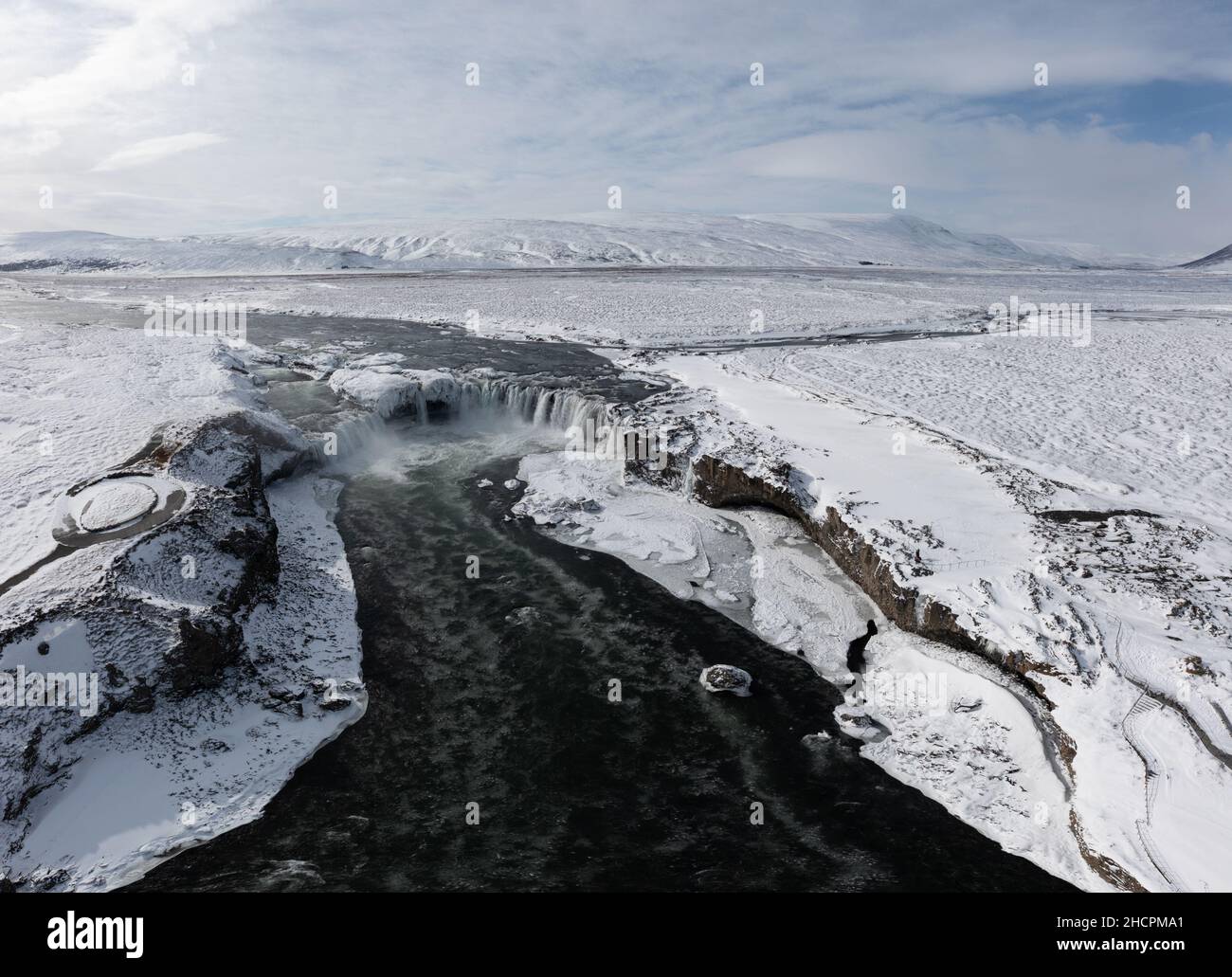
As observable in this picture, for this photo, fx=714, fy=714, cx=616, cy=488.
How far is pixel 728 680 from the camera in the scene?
38.0ft

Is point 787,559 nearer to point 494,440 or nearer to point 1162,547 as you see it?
point 1162,547

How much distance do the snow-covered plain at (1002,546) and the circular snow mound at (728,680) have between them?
4.88ft

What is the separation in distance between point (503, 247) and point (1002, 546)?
10233 centimetres

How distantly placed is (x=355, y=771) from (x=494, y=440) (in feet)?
46.9

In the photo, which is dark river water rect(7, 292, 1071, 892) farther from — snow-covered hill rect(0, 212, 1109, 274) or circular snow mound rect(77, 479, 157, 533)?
snow-covered hill rect(0, 212, 1109, 274)

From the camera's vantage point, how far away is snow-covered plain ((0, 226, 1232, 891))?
879cm

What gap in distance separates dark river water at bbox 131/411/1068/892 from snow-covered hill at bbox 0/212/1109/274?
80.0 metres

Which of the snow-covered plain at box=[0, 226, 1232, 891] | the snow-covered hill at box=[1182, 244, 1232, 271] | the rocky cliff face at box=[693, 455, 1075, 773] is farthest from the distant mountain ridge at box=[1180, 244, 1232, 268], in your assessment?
the rocky cliff face at box=[693, 455, 1075, 773]

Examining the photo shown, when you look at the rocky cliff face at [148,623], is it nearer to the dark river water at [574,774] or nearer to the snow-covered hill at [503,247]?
the dark river water at [574,774]

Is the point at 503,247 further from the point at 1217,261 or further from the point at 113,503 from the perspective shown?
the point at 1217,261

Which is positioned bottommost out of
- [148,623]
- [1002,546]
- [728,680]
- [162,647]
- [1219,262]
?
[728,680]

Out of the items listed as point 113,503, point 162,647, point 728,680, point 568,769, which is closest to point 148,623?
point 162,647

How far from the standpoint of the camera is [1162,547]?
12477 mm

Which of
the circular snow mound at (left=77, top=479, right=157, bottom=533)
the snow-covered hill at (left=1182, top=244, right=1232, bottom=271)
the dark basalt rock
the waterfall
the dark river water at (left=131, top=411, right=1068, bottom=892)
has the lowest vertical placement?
the dark river water at (left=131, top=411, right=1068, bottom=892)
